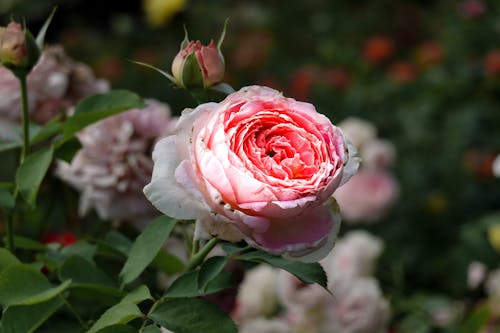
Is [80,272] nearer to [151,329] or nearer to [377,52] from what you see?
[151,329]

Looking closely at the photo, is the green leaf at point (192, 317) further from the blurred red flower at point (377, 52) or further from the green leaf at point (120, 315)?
the blurred red flower at point (377, 52)

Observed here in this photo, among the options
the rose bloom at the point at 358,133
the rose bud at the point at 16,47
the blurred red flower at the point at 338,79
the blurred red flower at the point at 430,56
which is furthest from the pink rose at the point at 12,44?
the blurred red flower at the point at 430,56

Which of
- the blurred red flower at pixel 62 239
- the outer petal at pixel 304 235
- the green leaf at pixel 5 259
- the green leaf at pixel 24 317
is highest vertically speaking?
the outer petal at pixel 304 235

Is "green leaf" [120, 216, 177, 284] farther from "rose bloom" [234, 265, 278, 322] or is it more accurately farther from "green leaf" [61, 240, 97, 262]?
"rose bloom" [234, 265, 278, 322]

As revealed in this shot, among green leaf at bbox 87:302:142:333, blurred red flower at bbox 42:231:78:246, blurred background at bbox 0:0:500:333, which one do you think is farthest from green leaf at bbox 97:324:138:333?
blurred background at bbox 0:0:500:333

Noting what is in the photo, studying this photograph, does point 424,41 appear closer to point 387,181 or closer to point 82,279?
point 387,181

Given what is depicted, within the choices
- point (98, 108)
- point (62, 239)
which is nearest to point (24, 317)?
point (98, 108)
